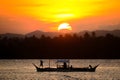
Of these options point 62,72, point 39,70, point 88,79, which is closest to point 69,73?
point 62,72

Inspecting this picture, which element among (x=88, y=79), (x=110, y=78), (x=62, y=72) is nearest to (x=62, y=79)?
(x=88, y=79)

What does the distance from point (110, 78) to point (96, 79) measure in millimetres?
4422

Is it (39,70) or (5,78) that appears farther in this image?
(39,70)

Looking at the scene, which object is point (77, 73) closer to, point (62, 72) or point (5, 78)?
point (62, 72)

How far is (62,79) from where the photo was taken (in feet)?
289

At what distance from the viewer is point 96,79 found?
3533 inches

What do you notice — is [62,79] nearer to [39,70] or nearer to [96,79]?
[96,79]

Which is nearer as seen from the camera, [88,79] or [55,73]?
[88,79]

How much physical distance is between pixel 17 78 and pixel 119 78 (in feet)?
69.3

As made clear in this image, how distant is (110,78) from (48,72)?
21.0 meters

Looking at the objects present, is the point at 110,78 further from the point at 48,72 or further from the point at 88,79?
the point at 48,72

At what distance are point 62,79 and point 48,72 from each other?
21078mm

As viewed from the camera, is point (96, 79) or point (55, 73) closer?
point (96, 79)

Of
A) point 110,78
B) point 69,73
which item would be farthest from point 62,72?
point 110,78
